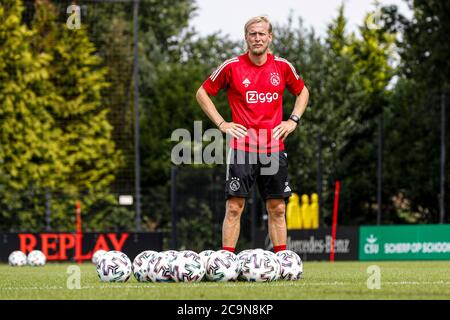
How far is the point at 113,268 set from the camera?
34.3 ft

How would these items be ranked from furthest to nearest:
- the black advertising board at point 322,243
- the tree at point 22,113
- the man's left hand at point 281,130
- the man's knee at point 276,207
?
1. the tree at point 22,113
2. the black advertising board at point 322,243
3. the man's knee at point 276,207
4. the man's left hand at point 281,130

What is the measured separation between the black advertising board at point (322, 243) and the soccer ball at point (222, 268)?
52.4ft

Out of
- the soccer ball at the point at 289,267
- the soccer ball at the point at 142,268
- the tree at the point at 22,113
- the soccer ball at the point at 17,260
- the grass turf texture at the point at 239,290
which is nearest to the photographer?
the grass turf texture at the point at 239,290

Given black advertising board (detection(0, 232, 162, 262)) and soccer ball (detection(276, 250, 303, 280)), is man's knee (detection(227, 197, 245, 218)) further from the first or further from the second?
black advertising board (detection(0, 232, 162, 262))

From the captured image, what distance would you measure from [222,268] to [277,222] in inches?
66.3

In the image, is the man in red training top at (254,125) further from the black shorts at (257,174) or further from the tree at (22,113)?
the tree at (22,113)

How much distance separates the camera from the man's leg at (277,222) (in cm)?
1138

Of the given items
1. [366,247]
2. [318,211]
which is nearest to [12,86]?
[318,211]

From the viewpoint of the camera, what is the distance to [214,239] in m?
28.8

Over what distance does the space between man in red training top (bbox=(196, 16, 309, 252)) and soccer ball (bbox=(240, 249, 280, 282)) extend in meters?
1.10

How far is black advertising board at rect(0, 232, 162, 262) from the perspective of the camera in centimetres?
2500

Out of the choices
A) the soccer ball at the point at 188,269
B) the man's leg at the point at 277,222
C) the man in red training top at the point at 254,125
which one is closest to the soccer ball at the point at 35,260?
the man's leg at the point at 277,222
